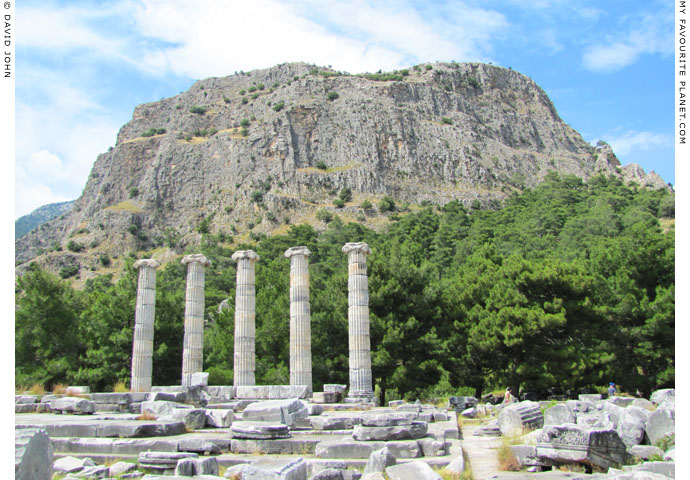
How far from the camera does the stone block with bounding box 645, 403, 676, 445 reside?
9430 millimetres

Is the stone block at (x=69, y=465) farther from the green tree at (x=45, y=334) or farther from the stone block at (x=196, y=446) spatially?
the green tree at (x=45, y=334)

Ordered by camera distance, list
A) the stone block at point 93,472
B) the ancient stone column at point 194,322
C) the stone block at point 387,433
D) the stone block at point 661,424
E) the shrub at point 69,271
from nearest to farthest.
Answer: the stone block at point 93,472 → the stone block at point 661,424 → the stone block at point 387,433 → the ancient stone column at point 194,322 → the shrub at point 69,271

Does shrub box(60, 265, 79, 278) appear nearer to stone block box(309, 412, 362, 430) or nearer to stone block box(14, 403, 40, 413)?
stone block box(14, 403, 40, 413)

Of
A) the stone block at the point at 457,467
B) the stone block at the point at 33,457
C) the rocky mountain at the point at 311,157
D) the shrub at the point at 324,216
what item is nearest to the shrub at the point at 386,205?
the rocky mountain at the point at 311,157

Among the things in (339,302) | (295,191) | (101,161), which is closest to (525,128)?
(295,191)

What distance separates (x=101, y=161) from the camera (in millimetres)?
132375

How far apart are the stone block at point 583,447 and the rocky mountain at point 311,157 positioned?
8350 cm

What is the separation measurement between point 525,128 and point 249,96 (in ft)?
225

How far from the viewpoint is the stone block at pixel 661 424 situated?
9.43 meters

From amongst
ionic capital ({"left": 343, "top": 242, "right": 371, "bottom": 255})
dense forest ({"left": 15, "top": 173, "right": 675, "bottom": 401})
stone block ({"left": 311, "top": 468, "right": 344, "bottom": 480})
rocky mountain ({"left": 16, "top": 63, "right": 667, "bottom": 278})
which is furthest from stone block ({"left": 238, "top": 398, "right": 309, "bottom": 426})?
rocky mountain ({"left": 16, "top": 63, "right": 667, "bottom": 278})

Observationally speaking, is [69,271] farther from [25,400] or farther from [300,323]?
[25,400]

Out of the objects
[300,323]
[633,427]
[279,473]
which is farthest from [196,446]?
[300,323]

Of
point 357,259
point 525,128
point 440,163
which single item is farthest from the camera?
point 525,128
